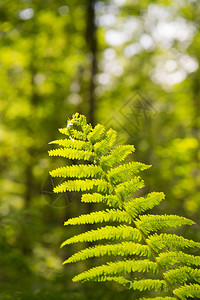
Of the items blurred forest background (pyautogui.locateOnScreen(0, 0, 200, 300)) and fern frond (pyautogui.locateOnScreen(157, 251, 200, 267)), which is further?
blurred forest background (pyautogui.locateOnScreen(0, 0, 200, 300))

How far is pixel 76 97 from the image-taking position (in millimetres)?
7688

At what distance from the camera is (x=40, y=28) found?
632 cm

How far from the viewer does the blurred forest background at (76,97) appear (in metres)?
4.20

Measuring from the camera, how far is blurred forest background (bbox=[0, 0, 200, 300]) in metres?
4.20

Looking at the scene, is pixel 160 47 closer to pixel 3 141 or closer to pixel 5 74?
pixel 5 74

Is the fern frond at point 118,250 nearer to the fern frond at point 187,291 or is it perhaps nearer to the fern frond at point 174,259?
the fern frond at point 174,259

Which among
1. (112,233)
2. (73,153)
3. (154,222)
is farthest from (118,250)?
(73,153)

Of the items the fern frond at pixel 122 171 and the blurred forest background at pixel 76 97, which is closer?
the fern frond at pixel 122 171

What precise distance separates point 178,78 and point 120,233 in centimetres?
946

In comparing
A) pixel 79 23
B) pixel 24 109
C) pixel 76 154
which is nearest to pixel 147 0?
pixel 79 23

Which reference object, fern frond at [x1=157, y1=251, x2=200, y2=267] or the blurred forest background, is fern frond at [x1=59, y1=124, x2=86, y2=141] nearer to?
fern frond at [x1=157, y1=251, x2=200, y2=267]

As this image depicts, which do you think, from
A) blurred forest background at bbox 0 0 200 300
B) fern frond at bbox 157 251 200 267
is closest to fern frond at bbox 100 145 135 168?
fern frond at bbox 157 251 200 267

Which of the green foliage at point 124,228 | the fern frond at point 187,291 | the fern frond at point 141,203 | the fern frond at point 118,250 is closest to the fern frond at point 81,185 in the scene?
the green foliage at point 124,228

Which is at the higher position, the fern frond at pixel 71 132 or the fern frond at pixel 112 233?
the fern frond at pixel 71 132
